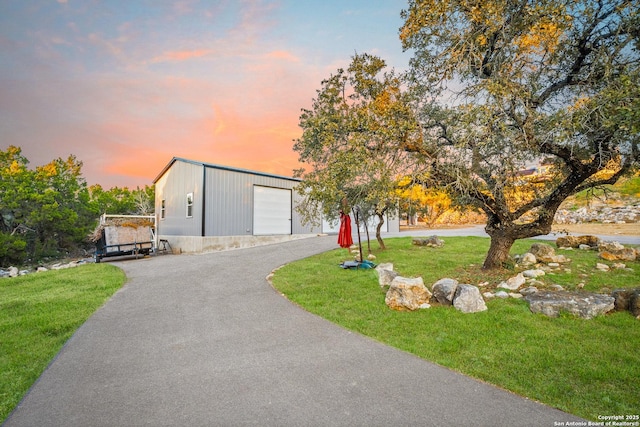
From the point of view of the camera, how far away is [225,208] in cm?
1656

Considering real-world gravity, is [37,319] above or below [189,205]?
below

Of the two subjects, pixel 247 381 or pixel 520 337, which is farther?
pixel 520 337

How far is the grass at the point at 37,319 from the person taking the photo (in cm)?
342

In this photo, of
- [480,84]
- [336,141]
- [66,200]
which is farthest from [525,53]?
[66,200]

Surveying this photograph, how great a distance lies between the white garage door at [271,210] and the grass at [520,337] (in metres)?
10.7

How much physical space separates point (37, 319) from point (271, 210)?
13453 millimetres

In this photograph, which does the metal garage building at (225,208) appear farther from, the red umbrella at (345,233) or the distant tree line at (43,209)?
the distant tree line at (43,209)

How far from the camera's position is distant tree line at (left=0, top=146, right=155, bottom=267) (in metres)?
22.4

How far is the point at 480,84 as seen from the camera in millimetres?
5715

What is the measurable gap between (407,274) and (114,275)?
30.7 feet

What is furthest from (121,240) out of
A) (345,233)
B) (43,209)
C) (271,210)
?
(43,209)

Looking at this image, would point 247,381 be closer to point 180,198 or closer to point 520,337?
point 520,337

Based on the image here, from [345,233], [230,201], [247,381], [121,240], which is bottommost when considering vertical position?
[247,381]

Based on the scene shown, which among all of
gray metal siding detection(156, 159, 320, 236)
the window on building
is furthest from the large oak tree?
the window on building
